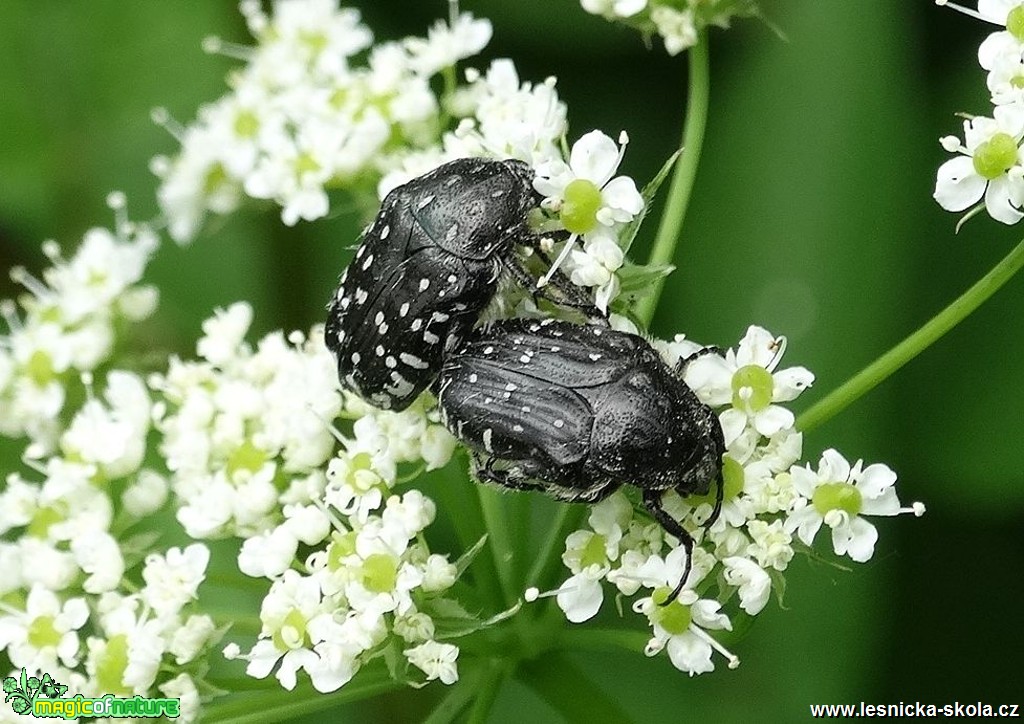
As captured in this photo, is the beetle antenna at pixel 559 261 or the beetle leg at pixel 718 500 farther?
the beetle antenna at pixel 559 261

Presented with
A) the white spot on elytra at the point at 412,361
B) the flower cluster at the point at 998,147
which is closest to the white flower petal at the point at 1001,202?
the flower cluster at the point at 998,147

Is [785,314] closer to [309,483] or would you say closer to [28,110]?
[309,483]

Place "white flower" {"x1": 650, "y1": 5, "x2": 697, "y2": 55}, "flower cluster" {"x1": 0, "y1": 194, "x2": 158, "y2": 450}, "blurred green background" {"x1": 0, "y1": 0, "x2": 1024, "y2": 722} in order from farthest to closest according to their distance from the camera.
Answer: "blurred green background" {"x1": 0, "y1": 0, "x2": 1024, "y2": 722}, "flower cluster" {"x1": 0, "y1": 194, "x2": 158, "y2": 450}, "white flower" {"x1": 650, "y1": 5, "x2": 697, "y2": 55}

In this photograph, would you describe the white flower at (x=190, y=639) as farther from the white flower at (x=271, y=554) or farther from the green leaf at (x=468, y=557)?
the green leaf at (x=468, y=557)

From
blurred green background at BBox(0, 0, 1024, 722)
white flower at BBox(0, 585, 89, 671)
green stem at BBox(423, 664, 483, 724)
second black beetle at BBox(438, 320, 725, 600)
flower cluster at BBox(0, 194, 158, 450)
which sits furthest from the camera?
blurred green background at BBox(0, 0, 1024, 722)

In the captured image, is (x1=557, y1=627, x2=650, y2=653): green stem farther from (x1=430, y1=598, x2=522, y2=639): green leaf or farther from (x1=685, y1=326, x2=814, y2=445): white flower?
(x1=685, y1=326, x2=814, y2=445): white flower

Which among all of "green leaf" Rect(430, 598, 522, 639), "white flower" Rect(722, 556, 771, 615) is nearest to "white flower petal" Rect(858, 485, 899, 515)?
"white flower" Rect(722, 556, 771, 615)
